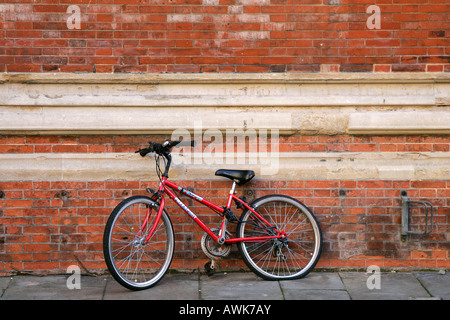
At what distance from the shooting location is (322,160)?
5.88 m

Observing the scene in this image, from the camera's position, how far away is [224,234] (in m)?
5.58

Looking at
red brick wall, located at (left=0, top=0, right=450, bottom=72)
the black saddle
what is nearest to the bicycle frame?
the black saddle

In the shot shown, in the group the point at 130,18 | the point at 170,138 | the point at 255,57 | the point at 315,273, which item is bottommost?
the point at 315,273

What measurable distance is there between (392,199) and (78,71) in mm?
3412

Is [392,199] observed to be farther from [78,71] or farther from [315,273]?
[78,71]

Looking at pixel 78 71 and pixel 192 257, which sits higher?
pixel 78 71

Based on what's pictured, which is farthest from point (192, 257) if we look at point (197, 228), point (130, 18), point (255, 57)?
point (130, 18)

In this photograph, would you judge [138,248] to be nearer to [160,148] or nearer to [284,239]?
[160,148]

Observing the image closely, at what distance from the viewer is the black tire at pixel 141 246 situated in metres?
5.46

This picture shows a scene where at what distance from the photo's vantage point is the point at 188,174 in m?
5.86

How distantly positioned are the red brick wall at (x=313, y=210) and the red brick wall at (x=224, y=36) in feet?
2.48

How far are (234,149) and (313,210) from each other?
3.34 ft

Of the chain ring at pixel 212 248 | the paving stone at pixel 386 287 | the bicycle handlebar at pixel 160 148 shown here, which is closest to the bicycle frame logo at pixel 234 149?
the bicycle handlebar at pixel 160 148

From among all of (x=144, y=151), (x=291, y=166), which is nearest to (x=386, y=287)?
(x=291, y=166)
